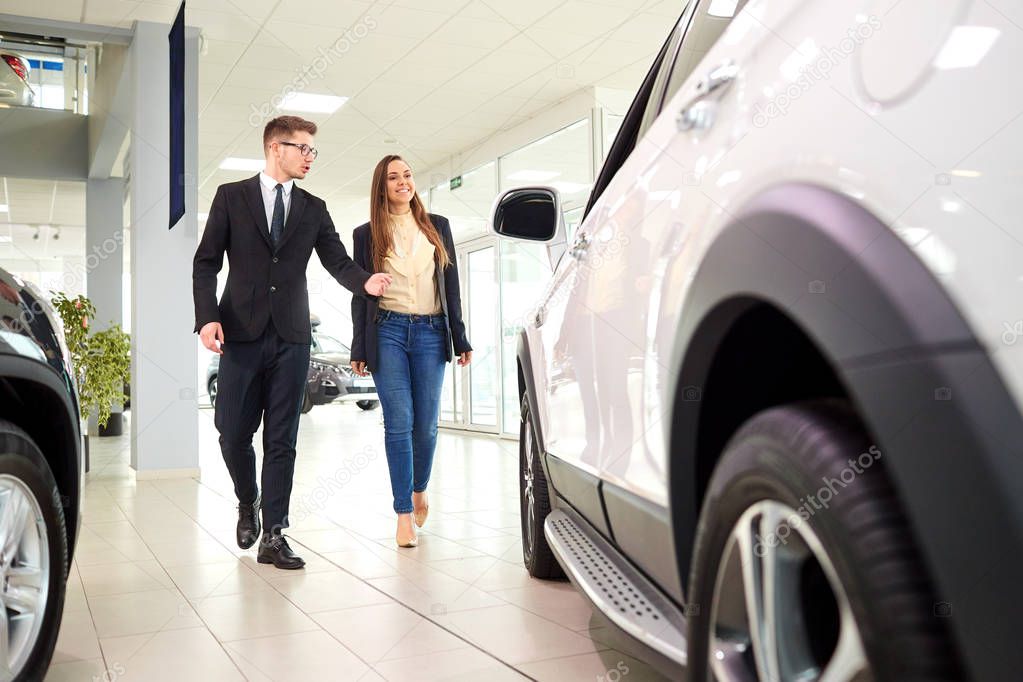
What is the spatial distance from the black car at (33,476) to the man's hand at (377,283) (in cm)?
149

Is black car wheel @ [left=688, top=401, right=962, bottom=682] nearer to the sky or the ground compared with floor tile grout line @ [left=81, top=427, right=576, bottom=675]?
nearer to the sky

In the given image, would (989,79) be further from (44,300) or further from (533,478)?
(533,478)

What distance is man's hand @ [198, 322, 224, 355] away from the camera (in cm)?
326

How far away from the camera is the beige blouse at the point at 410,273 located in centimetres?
377

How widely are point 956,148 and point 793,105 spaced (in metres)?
0.26

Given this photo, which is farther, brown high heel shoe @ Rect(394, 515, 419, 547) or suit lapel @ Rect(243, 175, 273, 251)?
brown high heel shoe @ Rect(394, 515, 419, 547)

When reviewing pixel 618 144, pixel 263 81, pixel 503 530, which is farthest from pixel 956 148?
pixel 263 81

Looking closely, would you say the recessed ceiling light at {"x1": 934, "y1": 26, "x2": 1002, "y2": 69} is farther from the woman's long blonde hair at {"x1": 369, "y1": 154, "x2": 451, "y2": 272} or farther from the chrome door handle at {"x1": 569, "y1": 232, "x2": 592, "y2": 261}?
the woman's long blonde hair at {"x1": 369, "y1": 154, "x2": 451, "y2": 272}

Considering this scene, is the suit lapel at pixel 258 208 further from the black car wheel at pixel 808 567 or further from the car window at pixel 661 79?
the black car wheel at pixel 808 567

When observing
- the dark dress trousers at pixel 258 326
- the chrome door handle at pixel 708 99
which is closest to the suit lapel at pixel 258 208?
the dark dress trousers at pixel 258 326

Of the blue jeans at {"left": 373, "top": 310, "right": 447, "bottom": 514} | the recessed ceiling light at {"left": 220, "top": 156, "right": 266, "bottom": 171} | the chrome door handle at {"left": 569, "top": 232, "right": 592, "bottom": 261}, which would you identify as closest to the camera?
the chrome door handle at {"left": 569, "top": 232, "right": 592, "bottom": 261}

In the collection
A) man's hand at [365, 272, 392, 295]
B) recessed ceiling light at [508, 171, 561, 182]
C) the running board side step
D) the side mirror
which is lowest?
the running board side step

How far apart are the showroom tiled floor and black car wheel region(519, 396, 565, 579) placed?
0.06m

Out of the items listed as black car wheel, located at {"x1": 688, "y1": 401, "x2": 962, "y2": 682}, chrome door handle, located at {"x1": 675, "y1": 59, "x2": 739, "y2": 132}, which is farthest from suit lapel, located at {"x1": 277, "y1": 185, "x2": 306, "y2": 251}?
black car wheel, located at {"x1": 688, "y1": 401, "x2": 962, "y2": 682}
